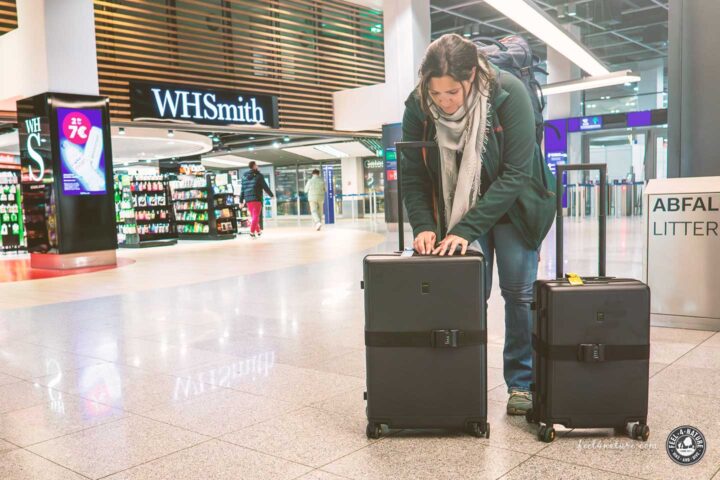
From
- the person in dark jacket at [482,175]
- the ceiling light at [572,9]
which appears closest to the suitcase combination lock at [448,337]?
the person in dark jacket at [482,175]

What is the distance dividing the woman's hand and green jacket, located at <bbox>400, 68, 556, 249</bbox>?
0.22ft

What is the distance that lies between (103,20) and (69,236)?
3776 millimetres

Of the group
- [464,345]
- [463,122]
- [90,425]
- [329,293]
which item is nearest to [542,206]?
[463,122]

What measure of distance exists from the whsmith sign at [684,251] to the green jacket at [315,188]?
39.1 feet

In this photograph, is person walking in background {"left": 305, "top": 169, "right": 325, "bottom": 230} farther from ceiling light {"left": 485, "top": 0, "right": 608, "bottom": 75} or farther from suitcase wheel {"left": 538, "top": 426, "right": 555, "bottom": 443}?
suitcase wheel {"left": 538, "top": 426, "right": 555, "bottom": 443}

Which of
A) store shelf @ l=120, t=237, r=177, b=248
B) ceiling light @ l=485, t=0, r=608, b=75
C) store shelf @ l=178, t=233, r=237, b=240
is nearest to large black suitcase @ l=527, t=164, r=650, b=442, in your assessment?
ceiling light @ l=485, t=0, r=608, b=75

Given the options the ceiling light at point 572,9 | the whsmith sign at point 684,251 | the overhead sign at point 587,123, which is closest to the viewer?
the whsmith sign at point 684,251

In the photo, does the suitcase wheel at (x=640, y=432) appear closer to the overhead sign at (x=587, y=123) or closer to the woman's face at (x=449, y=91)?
the woman's face at (x=449, y=91)

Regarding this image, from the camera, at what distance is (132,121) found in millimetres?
10133

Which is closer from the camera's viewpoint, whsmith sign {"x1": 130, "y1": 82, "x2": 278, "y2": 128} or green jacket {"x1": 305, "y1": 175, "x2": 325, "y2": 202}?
whsmith sign {"x1": 130, "y1": 82, "x2": 278, "y2": 128}

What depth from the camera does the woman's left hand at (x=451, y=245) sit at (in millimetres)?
1990

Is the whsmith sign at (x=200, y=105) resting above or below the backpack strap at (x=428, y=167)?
above

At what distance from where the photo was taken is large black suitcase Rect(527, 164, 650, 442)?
194 centimetres

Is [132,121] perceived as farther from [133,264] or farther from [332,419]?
[332,419]
